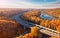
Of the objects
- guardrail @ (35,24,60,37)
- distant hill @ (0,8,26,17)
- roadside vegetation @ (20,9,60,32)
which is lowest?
guardrail @ (35,24,60,37)

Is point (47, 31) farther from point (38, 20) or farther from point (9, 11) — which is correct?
point (9, 11)

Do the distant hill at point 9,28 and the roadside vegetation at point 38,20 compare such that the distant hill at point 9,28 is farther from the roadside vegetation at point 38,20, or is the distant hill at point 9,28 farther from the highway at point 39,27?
the roadside vegetation at point 38,20

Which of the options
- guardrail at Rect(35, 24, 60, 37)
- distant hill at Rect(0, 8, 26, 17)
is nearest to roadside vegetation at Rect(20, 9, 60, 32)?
guardrail at Rect(35, 24, 60, 37)

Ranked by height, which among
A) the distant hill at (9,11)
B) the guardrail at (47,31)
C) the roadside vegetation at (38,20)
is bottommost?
the guardrail at (47,31)

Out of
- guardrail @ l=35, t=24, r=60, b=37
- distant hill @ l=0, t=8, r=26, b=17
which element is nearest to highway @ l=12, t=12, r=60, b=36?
guardrail @ l=35, t=24, r=60, b=37

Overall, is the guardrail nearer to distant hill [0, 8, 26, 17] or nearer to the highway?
the highway

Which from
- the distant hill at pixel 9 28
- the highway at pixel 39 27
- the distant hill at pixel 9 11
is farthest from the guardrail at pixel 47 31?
the distant hill at pixel 9 11

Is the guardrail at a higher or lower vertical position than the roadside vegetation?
lower

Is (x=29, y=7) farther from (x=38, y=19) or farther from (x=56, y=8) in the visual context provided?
(x=56, y=8)

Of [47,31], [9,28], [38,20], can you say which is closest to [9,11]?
[9,28]

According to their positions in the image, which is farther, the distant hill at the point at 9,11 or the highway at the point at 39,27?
the distant hill at the point at 9,11

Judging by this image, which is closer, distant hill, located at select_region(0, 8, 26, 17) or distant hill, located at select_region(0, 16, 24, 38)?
distant hill, located at select_region(0, 16, 24, 38)
